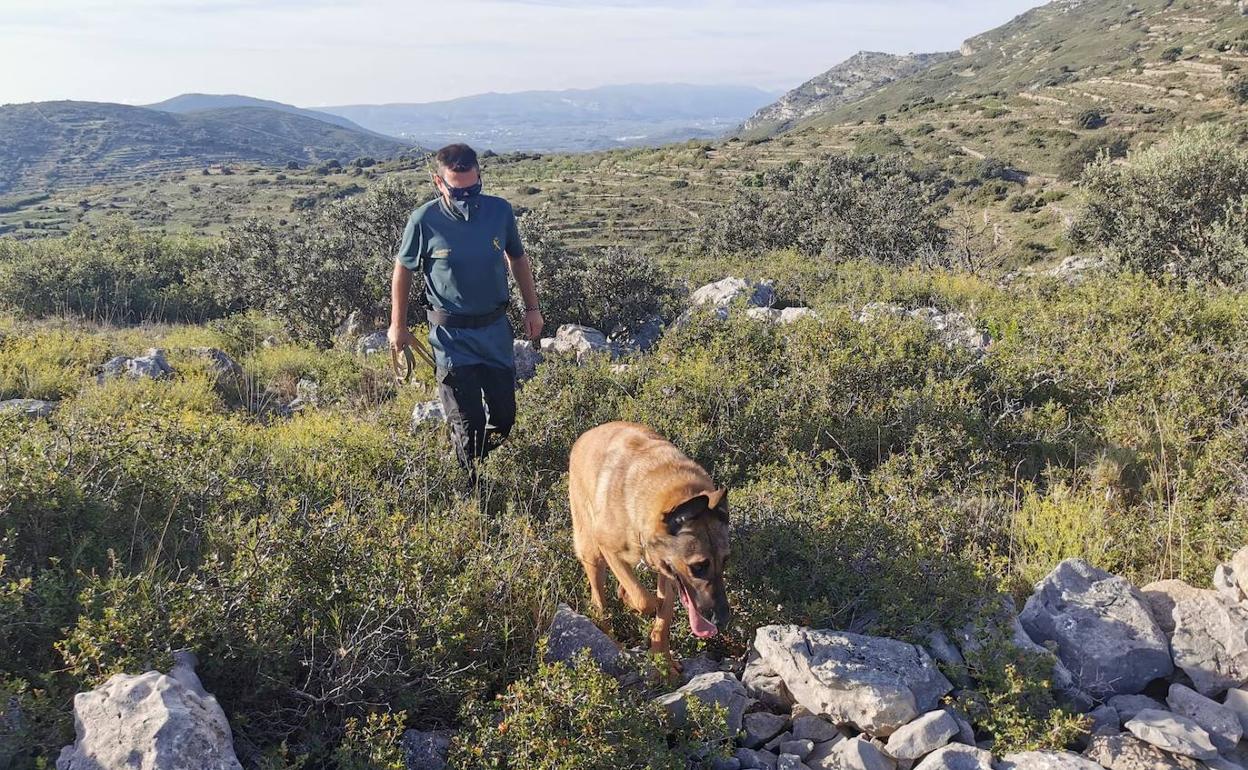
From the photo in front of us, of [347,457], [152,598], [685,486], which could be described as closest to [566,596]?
[685,486]

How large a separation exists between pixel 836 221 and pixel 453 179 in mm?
15351

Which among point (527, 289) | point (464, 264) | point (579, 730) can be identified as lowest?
point (579, 730)

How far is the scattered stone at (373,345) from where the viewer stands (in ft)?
28.6

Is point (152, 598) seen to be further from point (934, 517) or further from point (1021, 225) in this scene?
point (1021, 225)

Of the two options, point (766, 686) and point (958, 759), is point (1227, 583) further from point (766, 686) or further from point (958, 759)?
Result: point (766, 686)

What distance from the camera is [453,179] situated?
4375 mm

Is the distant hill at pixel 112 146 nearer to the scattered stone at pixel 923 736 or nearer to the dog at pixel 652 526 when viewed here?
the dog at pixel 652 526

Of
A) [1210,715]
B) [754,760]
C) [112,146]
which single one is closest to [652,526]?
[754,760]

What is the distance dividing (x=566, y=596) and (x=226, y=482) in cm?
199

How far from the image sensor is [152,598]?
252 cm

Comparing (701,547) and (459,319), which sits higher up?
(459,319)

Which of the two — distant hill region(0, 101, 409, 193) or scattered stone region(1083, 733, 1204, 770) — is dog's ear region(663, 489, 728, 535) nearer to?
scattered stone region(1083, 733, 1204, 770)

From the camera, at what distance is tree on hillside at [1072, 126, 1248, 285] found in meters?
10.9

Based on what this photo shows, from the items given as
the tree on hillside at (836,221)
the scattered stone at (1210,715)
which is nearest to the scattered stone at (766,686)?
the scattered stone at (1210,715)
